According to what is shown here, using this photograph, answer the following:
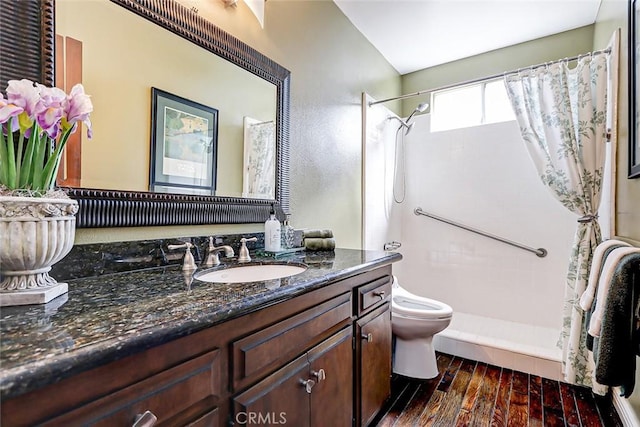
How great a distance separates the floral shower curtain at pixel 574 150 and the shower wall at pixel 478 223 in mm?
641

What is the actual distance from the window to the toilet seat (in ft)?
A: 5.89

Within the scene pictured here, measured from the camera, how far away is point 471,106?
299cm

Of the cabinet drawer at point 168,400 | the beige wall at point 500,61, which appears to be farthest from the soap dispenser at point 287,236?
the beige wall at point 500,61

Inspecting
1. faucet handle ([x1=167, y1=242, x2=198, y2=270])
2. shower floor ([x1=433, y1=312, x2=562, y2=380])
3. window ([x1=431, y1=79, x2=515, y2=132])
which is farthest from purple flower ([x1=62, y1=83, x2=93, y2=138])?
window ([x1=431, y1=79, x2=515, y2=132])

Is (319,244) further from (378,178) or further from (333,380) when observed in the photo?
(378,178)

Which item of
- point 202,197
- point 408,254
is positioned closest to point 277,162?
point 202,197

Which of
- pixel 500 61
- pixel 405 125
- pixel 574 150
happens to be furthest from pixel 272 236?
pixel 500 61

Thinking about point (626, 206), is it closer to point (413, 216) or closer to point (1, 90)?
point (413, 216)

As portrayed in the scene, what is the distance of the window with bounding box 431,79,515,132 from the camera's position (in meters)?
2.82

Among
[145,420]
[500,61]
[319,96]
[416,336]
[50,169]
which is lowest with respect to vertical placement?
[416,336]

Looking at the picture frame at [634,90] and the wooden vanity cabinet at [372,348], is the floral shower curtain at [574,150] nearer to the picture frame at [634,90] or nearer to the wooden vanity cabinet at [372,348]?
the picture frame at [634,90]

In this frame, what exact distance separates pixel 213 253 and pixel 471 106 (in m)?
2.84

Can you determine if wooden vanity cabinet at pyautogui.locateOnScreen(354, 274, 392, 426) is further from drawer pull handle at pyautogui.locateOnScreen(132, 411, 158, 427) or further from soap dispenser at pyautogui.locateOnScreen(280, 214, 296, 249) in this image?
drawer pull handle at pyautogui.locateOnScreen(132, 411, 158, 427)

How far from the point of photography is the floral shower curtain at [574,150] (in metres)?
1.77
